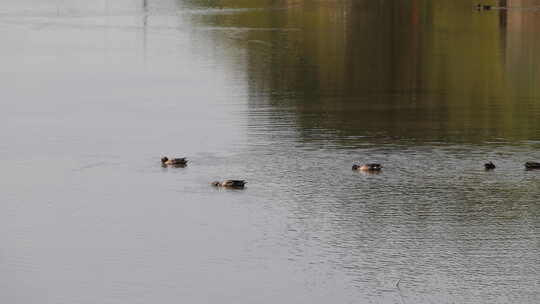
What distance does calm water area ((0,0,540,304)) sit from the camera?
24.5 meters

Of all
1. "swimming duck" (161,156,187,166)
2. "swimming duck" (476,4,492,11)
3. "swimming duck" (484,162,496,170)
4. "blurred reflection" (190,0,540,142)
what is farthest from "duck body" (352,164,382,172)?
"swimming duck" (476,4,492,11)

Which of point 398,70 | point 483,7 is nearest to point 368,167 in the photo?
point 398,70

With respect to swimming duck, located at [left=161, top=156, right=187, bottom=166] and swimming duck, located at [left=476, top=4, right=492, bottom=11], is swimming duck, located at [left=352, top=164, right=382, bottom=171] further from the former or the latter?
swimming duck, located at [left=476, top=4, right=492, bottom=11]

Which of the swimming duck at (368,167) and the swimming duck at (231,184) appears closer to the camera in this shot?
the swimming duck at (231,184)

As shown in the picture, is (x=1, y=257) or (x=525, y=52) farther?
(x=525, y=52)

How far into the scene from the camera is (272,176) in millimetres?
33062

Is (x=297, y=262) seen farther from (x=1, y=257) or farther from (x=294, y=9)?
(x=294, y=9)

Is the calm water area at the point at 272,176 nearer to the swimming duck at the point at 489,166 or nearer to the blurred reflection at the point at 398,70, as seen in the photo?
the blurred reflection at the point at 398,70

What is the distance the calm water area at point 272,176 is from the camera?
80.2 ft

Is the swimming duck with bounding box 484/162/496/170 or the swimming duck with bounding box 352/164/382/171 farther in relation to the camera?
the swimming duck with bounding box 484/162/496/170

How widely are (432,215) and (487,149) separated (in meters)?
8.18

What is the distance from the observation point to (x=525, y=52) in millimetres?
64438

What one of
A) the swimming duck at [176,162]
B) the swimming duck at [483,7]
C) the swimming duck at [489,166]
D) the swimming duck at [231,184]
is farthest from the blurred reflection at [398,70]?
the swimming duck at [231,184]

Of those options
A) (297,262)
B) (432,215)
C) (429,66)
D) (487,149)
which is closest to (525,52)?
(429,66)
